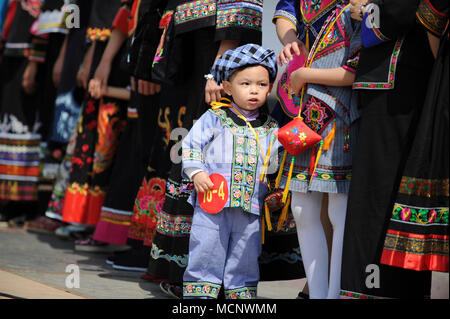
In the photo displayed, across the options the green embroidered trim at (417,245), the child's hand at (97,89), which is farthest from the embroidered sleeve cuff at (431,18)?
the child's hand at (97,89)

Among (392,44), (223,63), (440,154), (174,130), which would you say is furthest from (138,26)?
(440,154)

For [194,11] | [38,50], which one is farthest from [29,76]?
[194,11]

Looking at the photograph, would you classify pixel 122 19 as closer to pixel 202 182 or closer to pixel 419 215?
pixel 202 182

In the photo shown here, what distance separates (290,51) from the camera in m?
2.93

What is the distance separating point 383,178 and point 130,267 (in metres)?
1.92

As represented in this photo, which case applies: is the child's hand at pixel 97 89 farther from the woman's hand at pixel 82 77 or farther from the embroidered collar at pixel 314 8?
the embroidered collar at pixel 314 8

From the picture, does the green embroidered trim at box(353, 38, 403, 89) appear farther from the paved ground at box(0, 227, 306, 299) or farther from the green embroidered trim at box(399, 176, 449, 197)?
the paved ground at box(0, 227, 306, 299)

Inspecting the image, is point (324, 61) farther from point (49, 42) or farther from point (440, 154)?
point (49, 42)

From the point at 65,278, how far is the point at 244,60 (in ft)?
4.81

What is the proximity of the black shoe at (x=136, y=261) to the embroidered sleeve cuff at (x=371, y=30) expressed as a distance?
1938 millimetres

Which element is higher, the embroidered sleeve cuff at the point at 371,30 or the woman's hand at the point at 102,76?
the embroidered sleeve cuff at the point at 371,30

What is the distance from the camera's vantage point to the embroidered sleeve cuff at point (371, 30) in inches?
98.5

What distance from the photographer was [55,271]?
12.3 feet

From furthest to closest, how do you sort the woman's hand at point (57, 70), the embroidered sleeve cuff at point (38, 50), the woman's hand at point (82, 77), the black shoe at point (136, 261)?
1. the embroidered sleeve cuff at point (38, 50)
2. the woman's hand at point (57, 70)
3. the woman's hand at point (82, 77)
4. the black shoe at point (136, 261)
